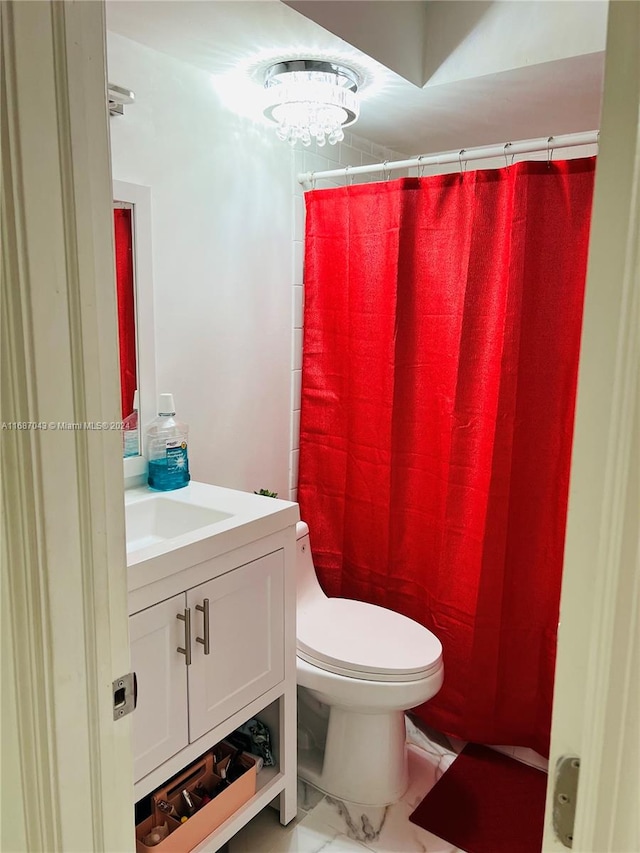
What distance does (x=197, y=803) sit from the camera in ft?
5.15

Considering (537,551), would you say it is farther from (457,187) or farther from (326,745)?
(457,187)

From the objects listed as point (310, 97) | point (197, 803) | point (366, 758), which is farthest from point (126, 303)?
point (366, 758)

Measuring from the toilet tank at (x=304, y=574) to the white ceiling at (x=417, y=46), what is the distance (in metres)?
1.35

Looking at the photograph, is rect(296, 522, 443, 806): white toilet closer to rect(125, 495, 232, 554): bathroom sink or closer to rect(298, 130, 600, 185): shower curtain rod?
rect(125, 495, 232, 554): bathroom sink

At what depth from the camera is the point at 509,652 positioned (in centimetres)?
208

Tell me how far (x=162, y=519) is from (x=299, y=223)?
1174 mm

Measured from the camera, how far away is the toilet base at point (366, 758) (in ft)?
6.28

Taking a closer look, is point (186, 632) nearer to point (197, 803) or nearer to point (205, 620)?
point (205, 620)

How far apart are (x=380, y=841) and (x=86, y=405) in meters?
1.62

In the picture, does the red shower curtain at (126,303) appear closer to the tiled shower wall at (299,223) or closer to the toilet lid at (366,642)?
the tiled shower wall at (299,223)

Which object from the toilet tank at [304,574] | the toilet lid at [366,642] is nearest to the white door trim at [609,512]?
the toilet lid at [366,642]

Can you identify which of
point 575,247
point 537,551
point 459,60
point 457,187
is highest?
point 459,60

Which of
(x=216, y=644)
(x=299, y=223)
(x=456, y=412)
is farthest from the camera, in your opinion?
(x=299, y=223)

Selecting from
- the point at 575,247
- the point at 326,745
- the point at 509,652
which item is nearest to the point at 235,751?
the point at 326,745
